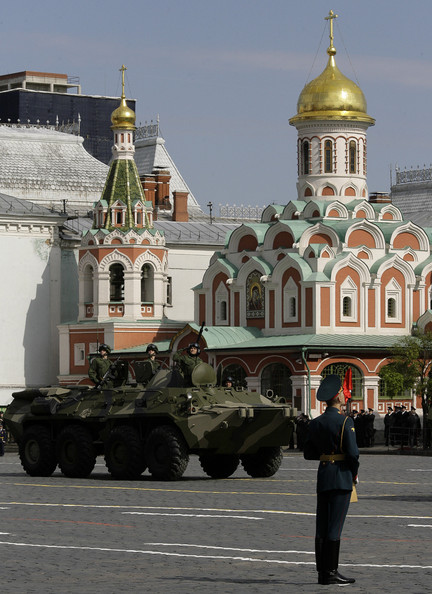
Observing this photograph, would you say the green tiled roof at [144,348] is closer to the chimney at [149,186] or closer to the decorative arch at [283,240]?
the decorative arch at [283,240]

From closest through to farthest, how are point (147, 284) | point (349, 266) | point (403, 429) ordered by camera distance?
1. point (403, 429)
2. point (349, 266)
3. point (147, 284)

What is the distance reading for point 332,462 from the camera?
13.1 metres

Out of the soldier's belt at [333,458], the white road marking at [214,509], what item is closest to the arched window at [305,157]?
the white road marking at [214,509]

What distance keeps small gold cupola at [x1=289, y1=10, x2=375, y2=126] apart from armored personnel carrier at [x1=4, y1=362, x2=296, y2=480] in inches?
1310

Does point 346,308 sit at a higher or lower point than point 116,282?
lower

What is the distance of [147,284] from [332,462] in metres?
52.0

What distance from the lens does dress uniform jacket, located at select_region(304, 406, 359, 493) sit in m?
13.0

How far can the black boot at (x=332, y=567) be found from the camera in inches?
485

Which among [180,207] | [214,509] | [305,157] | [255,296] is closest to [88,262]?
[255,296]

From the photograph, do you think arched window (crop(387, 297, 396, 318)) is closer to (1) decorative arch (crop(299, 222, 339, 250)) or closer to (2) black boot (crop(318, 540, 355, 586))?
(1) decorative arch (crop(299, 222, 339, 250))

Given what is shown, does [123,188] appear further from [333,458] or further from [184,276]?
[333,458]

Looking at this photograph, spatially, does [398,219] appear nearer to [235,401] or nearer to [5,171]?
[5,171]

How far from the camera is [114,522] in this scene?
17688mm

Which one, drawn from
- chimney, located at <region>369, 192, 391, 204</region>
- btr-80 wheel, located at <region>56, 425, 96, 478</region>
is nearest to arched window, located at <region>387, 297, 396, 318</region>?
chimney, located at <region>369, 192, 391, 204</region>
